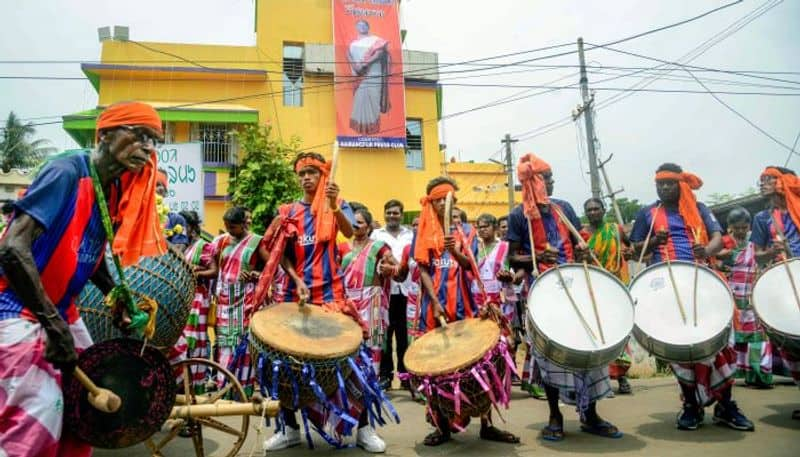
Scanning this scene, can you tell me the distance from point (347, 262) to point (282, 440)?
307 cm

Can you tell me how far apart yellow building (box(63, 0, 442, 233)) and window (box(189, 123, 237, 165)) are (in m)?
0.03

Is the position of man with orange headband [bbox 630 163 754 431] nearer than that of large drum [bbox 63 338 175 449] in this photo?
No

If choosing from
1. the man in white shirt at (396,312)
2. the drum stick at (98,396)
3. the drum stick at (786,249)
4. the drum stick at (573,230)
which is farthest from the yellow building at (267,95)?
the drum stick at (98,396)

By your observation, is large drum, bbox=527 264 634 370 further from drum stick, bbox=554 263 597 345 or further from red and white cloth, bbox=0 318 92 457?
red and white cloth, bbox=0 318 92 457

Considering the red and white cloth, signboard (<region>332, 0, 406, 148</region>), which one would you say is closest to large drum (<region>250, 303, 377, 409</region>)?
the red and white cloth

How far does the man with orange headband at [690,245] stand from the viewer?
464 cm

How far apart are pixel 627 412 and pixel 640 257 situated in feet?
4.88

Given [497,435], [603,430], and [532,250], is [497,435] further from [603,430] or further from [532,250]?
[532,250]

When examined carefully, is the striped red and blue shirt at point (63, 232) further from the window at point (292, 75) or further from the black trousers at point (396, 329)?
the window at point (292, 75)

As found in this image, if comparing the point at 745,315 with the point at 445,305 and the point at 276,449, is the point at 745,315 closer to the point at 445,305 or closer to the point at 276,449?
the point at 445,305

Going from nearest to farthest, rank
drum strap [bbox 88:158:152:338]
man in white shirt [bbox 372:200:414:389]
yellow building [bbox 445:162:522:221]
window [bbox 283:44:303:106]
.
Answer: drum strap [bbox 88:158:152:338]
man in white shirt [bbox 372:200:414:389]
window [bbox 283:44:303:106]
yellow building [bbox 445:162:522:221]

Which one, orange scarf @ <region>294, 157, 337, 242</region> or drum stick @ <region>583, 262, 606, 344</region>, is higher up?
orange scarf @ <region>294, 157, 337, 242</region>

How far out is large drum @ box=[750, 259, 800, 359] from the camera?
4.29 meters

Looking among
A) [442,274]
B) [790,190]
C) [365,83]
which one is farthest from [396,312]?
[365,83]
